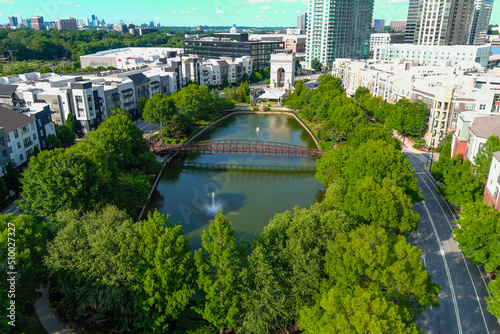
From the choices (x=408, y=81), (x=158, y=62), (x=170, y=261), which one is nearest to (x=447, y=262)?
(x=170, y=261)

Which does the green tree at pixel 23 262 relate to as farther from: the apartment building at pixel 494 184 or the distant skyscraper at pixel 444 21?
the distant skyscraper at pixel 444 21

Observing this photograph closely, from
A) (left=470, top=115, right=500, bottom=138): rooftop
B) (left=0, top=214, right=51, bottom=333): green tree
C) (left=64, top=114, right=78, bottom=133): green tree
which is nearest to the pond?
(left=0, top=214, right=51, bottom=333): green tree

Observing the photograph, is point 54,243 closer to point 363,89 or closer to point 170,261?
point 170,261

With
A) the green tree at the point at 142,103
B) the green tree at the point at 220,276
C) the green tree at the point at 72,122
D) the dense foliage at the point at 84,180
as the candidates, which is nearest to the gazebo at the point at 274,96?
the green tree at the point at 142,103

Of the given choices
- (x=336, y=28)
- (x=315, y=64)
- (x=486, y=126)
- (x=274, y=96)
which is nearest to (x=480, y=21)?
(x=336, y=28)

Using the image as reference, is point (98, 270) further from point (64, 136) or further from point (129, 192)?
point (64, 136)

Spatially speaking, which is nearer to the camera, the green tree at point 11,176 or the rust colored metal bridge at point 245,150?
the green tree at point 11,176
